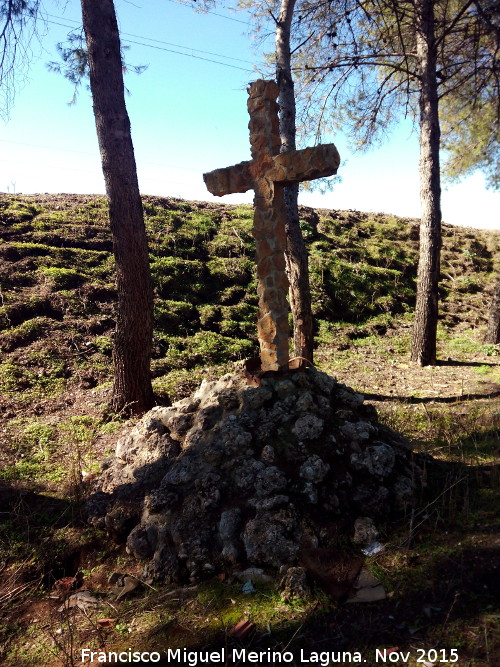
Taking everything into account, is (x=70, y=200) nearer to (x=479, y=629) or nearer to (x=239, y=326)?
(x=239, y=326)

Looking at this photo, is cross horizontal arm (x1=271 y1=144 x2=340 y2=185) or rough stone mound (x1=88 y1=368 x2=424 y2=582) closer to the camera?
rough stone mound (x1=88 y1=368 x2=424 y2=582)

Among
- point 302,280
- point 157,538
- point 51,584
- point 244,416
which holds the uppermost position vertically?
point 302,280

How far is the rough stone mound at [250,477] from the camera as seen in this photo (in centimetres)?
316

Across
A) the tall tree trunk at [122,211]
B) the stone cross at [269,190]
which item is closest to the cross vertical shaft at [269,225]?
the stone cross at [269,190]

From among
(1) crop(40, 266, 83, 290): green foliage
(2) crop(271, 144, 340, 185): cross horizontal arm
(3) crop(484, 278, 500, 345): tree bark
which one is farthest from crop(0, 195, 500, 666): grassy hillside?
(2) crop(271, 144, 340, 185): cross horizontal arm

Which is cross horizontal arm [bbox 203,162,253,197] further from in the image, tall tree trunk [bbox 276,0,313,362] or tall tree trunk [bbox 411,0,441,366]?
tall tree trunk [bbox 411,0,441,366]

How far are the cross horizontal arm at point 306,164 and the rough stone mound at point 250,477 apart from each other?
1799 mm

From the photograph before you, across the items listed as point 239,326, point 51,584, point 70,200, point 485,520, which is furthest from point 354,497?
point 70,200

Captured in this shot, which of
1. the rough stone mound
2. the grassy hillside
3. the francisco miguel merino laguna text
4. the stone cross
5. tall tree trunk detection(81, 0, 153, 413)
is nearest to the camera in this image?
the francisco miguel merino laguna text

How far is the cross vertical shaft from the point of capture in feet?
13.3

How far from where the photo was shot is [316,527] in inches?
125

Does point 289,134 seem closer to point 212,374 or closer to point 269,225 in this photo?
point 269,225

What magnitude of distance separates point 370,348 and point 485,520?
675 centimetres

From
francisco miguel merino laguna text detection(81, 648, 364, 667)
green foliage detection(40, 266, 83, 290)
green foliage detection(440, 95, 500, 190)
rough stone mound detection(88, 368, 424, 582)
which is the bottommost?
francisco miguel merino laguna text detection(81, 648, 364, 667)
